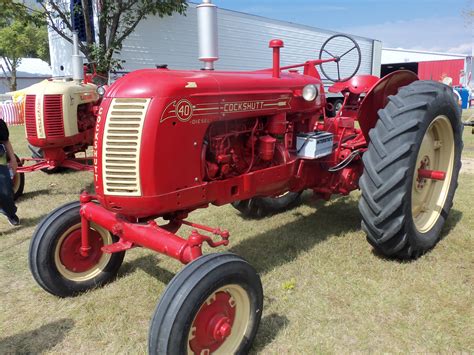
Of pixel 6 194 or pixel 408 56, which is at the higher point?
pixel 408 56

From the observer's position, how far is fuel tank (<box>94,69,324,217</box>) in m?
2.24

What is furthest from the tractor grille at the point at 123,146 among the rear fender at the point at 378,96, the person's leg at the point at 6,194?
the person's leg at the point at 6,194

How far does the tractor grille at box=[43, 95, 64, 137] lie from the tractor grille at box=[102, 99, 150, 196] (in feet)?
11.6

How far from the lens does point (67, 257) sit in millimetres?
2947

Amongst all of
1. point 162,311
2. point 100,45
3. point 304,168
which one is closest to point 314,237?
point 304,168

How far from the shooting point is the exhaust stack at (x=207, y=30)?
2.81m

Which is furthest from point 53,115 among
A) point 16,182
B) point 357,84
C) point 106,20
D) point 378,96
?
point 106,20

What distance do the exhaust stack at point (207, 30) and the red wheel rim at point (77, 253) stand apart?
1.48m

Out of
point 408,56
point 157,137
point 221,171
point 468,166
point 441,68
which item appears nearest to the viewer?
point 157,137

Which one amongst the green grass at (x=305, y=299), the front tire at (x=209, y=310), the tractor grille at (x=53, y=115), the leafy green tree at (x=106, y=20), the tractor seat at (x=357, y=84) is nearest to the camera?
the front tire at (x=209, y=310)

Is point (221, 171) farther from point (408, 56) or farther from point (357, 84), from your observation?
point (408, 56)

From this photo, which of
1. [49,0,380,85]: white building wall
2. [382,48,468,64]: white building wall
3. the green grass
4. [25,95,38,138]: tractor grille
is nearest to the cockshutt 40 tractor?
the green grass

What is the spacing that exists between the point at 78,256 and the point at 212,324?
134 centimetres

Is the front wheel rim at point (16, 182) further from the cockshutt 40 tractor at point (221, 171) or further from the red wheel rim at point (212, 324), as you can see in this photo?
the red wheel rim at point (212, 324)
